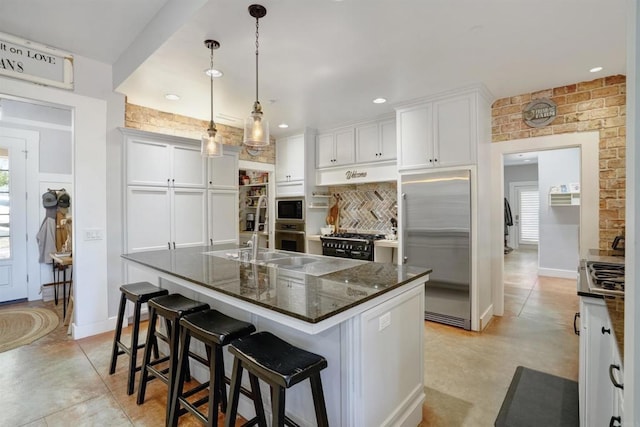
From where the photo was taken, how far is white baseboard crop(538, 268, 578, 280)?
5.79m

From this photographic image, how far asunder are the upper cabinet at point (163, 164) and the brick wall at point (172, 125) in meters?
0.38

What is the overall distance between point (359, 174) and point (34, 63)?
3717 mm

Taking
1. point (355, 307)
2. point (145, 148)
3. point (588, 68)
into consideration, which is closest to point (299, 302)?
point (355, 307)

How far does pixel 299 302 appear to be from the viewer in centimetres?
134

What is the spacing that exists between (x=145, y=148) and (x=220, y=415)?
2983 mm

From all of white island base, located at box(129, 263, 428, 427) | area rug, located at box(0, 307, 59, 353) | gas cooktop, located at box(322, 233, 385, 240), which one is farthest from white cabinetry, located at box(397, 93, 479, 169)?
area rug, located at box(0, 307, 59, 353)

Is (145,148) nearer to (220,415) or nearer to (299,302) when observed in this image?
(220,415)

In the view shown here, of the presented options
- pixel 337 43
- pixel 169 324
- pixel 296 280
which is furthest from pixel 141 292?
pixel 337 43

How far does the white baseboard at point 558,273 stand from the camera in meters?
5.79

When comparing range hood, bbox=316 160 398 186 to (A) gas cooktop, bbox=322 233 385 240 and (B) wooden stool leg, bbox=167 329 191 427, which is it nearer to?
(A) gas cooktop, bbox=322 233 385 240

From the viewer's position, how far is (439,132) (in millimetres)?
3473

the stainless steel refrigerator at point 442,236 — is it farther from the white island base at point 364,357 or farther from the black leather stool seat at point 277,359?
the black leather stool seat at point 277,359

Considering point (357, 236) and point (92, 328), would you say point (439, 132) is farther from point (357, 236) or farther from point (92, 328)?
point (92, 328)

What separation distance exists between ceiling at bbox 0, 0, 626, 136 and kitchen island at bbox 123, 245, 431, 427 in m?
1.71
